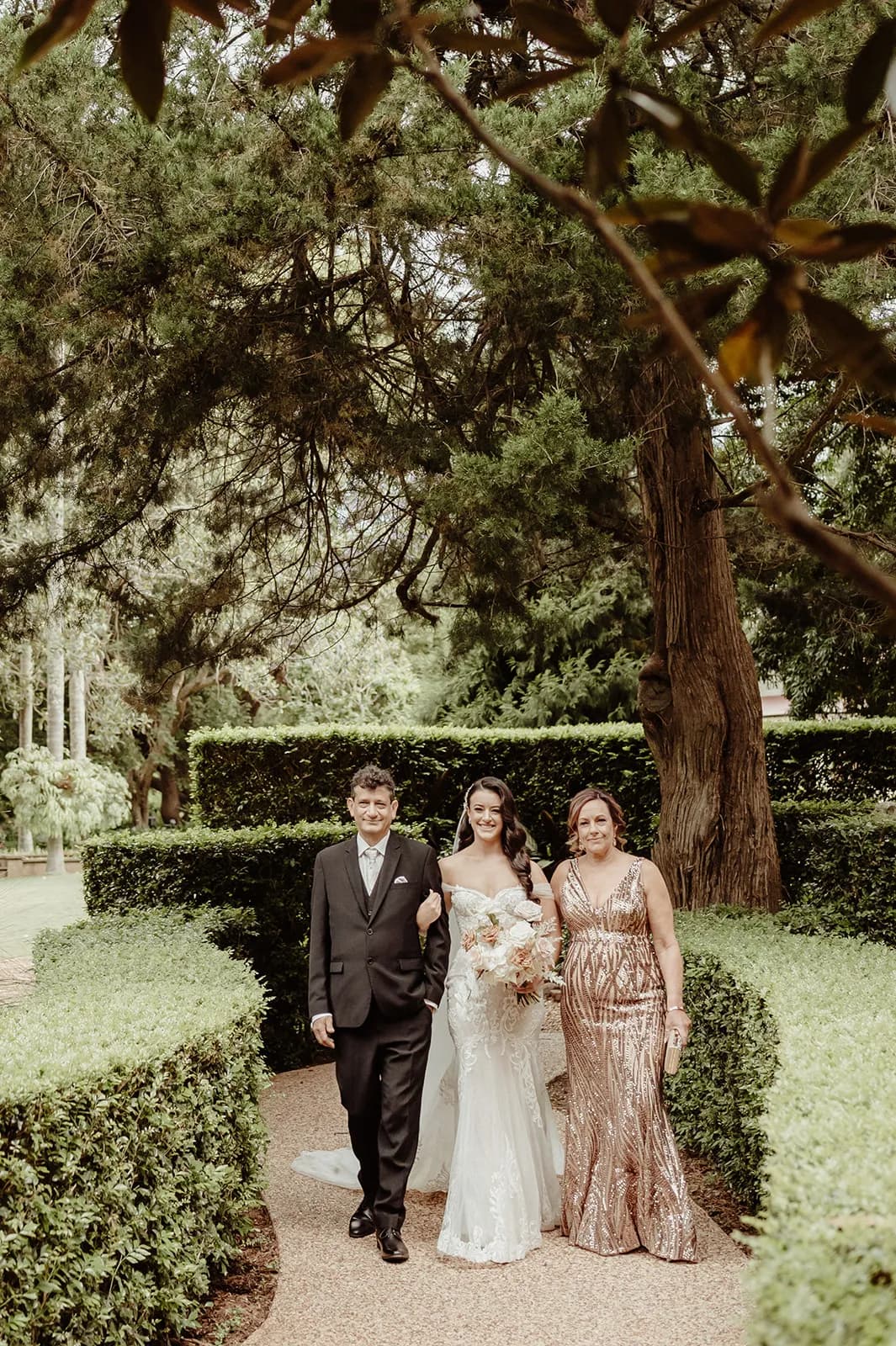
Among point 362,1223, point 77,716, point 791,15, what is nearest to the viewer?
point 791,15

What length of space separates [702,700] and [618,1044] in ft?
10.1

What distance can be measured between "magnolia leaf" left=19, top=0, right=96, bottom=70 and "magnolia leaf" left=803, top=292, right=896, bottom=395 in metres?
0.68

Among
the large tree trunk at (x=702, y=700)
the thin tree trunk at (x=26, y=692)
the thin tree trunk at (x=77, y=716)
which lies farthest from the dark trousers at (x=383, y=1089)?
the thin tree trunk at (x=26, y=692)

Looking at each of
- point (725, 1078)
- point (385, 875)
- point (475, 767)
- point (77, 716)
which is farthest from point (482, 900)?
point (77, 716)

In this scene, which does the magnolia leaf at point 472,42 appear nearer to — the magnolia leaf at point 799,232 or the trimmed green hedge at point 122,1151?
the magnolia leaf at point 799,232

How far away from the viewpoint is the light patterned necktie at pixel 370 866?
5.25 m

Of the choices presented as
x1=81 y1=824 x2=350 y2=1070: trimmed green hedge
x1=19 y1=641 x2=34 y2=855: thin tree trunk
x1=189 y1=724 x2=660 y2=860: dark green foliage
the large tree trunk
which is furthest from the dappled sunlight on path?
x1=19 y1=641 x2=34 y2=855: thin tree trunk

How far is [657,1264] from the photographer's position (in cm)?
475

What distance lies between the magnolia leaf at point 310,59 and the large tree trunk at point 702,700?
655 cm

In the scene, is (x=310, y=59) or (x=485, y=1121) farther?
(x=485, y=1121)

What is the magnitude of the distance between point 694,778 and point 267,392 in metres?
3.50

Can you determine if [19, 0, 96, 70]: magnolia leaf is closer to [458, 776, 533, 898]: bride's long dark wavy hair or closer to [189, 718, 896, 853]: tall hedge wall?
[458, 776, 533, 898]: bride's long dark wavy hair

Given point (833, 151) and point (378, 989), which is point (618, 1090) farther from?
A: point (833, 151)

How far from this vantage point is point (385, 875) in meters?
5.22
